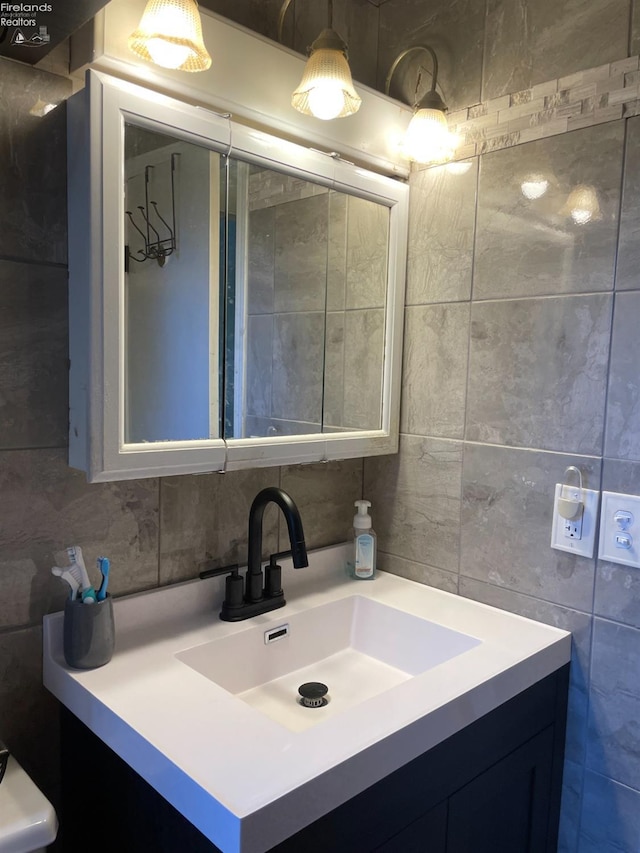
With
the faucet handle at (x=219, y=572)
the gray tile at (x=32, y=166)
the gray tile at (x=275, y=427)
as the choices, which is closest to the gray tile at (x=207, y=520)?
the faucet handle at (x=219, y=572)

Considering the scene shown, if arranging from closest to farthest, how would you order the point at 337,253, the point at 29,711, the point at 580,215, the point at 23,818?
the point at 23,818, the point at 29,711, the point at 580,215, the point at 337,253

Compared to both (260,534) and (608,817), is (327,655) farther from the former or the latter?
(608,817)

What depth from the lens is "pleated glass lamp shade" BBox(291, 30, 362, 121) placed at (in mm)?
1108

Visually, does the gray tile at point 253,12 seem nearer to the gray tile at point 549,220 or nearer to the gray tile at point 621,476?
the gray tile at point 549,220

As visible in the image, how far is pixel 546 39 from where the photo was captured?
1.18 m

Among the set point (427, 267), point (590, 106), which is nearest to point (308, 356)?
point (427, 267)

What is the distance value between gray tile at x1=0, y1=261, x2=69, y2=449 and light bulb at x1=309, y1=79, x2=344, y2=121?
557 mm

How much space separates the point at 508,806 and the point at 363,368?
903 mm

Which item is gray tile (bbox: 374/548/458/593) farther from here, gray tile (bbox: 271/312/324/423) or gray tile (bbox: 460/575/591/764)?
gray tile (bbox: 271/312/324/423)

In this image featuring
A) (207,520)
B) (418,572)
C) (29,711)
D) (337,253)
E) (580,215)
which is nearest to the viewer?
(29,711)

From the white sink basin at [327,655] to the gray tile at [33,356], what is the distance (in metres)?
0.46

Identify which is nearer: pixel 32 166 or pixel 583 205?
pixel 32 166

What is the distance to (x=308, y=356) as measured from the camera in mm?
1314

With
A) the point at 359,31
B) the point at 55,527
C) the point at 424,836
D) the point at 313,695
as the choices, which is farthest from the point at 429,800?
the point at 359,31
